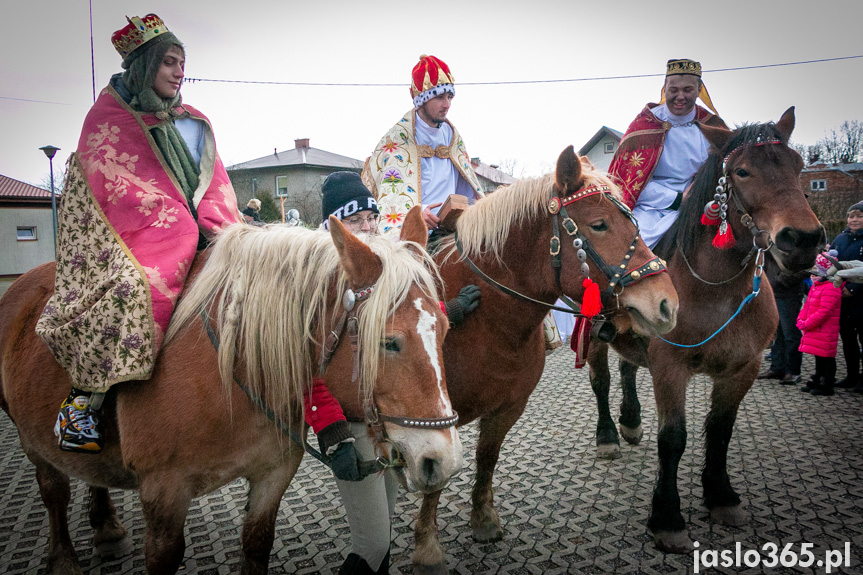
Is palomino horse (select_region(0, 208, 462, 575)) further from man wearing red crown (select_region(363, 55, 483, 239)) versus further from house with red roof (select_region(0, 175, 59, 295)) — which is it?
house with red roof (select_region(0, 175, 59, 295))

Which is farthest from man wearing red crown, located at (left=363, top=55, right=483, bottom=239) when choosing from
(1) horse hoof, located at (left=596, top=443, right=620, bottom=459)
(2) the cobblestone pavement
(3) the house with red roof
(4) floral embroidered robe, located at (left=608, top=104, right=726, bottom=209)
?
(3) the house with red roof

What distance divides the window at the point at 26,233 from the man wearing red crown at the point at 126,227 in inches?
1236

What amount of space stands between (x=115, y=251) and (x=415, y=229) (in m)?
1.27

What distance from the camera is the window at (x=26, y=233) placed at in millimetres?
26938

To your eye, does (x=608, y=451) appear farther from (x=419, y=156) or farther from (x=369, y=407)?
(x=369, y=407)

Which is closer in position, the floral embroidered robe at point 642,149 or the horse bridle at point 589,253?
the horse bridle at point 589,253

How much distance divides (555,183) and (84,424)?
7.86 ft

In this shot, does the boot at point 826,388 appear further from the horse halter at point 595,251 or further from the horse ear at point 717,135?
the horse halter at point 595,251

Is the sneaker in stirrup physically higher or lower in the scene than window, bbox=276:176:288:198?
lower

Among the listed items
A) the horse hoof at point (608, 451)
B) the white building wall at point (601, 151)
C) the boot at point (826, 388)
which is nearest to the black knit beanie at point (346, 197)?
the horse hoof at point (608, 451)

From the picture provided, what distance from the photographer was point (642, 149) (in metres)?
4.11

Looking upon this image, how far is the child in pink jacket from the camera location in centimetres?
671

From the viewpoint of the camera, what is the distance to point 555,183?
104 inches

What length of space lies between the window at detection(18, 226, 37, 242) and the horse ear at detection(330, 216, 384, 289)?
32.8 meters
